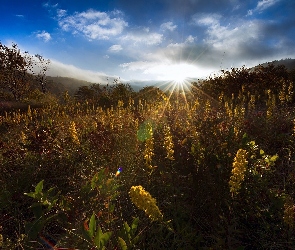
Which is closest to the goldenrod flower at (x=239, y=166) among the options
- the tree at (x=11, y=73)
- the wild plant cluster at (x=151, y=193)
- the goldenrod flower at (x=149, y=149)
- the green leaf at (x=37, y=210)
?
the wild plant cluster at (x=151, y=193)

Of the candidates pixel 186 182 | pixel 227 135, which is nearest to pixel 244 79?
pixel 227 135

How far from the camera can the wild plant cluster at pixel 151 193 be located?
2.07 m

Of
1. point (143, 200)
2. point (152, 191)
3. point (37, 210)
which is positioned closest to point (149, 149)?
point (152, 191)

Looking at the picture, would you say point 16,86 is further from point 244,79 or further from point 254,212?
point 254,212

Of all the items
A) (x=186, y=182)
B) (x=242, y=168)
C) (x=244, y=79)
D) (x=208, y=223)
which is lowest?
(x=208, y=223)

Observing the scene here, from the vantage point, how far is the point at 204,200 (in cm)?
270

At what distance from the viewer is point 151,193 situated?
296 cm

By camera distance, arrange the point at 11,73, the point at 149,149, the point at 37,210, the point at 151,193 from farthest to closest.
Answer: the point at 11,73, the point at 151,193, the point at 149,149, the point at 37,210

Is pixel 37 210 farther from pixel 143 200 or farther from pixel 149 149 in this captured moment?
pixel 149 149

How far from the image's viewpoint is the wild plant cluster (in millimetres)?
2068

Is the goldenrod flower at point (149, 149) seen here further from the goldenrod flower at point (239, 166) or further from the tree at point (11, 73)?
the tree at point (11, 73)

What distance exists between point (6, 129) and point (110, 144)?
6388 mm

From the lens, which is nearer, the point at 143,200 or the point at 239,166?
the point at 143,200

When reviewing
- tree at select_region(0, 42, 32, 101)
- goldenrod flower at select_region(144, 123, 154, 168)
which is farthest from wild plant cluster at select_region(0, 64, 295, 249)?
tree at select_region(0, 42, 32, 101)
